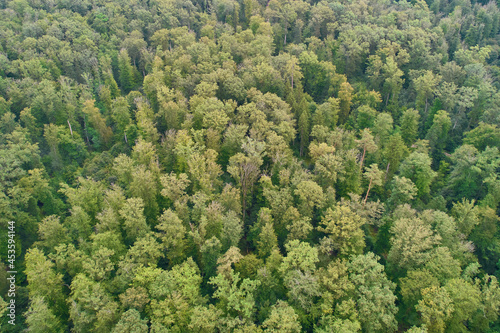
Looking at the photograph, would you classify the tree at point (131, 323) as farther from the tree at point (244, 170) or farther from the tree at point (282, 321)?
the tree at point (244, 170)

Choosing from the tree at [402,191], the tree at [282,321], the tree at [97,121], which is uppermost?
the tree at [402,191]

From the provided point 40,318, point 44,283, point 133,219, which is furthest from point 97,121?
point 40,318

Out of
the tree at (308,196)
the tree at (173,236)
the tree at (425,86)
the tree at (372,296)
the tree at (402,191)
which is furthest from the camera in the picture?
the tree at (425,86)

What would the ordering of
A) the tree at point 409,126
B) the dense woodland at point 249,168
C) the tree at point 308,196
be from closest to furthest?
1. the dense woodland at point 249,168
2. the tree at point 308,196
3. the tree at point 409,126

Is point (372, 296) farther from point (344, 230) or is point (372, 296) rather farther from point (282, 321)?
point (282, 321)

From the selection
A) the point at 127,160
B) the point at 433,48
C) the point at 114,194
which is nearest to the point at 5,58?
the point at 127,160

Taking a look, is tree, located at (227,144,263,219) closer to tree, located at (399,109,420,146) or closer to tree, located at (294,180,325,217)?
tree, located at (294,180,325,217)

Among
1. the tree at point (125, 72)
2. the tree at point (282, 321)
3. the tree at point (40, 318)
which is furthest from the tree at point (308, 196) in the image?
the tree at point (125, 72)

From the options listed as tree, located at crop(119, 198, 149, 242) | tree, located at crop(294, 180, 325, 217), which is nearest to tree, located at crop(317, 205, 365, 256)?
tree, located at crop(294, 180, 325, 217)
